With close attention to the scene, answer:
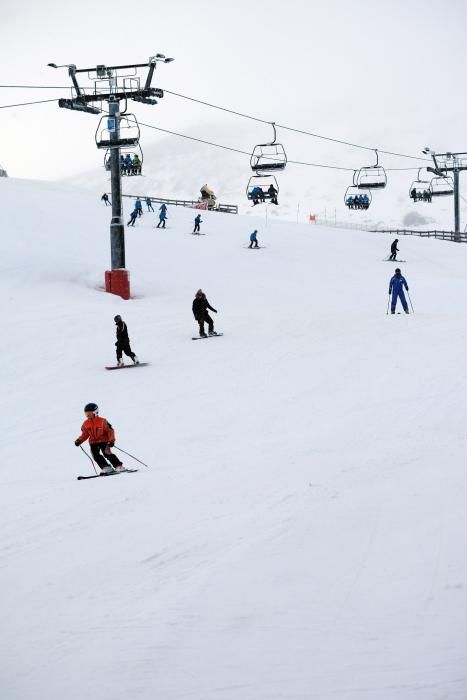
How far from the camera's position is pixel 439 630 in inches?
217

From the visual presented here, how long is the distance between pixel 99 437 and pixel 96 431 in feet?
0.29

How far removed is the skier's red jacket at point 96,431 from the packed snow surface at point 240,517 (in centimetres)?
55

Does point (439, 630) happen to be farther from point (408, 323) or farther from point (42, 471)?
point (408, 323)

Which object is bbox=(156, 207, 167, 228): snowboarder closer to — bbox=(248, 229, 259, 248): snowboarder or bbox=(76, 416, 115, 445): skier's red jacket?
bbox=(248, 229, 259, 248): snowboarder

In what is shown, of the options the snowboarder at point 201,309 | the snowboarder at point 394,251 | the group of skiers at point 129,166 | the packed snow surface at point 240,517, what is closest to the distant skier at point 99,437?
the packed snow surface at point 240,517

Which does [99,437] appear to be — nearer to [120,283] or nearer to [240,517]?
[240,517]

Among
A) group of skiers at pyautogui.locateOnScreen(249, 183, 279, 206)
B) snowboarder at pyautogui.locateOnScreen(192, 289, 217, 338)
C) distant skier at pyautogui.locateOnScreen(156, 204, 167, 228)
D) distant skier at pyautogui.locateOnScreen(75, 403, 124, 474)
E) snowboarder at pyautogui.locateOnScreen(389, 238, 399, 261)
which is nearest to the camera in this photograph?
distant skier at pyautogui.locateOnScreen(75, 403, 124, 474)

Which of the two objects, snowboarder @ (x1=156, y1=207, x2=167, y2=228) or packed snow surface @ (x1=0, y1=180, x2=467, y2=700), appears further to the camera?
snowboarder @ (x1=156, y1=207, x2=167, y2=228)

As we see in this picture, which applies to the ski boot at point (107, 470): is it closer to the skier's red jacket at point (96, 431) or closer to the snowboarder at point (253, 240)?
the skier's red jacket at point (96, 431)

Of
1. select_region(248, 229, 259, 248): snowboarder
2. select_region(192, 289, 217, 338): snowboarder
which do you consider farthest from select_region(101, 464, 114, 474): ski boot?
select_region(248, 229, 259, 248): snowboarder

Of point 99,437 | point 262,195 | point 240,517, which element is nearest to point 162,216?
point 262,195

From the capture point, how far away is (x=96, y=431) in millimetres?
10000

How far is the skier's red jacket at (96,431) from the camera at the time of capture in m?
9.99

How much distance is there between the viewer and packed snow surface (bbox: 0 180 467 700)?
17.4 feet
